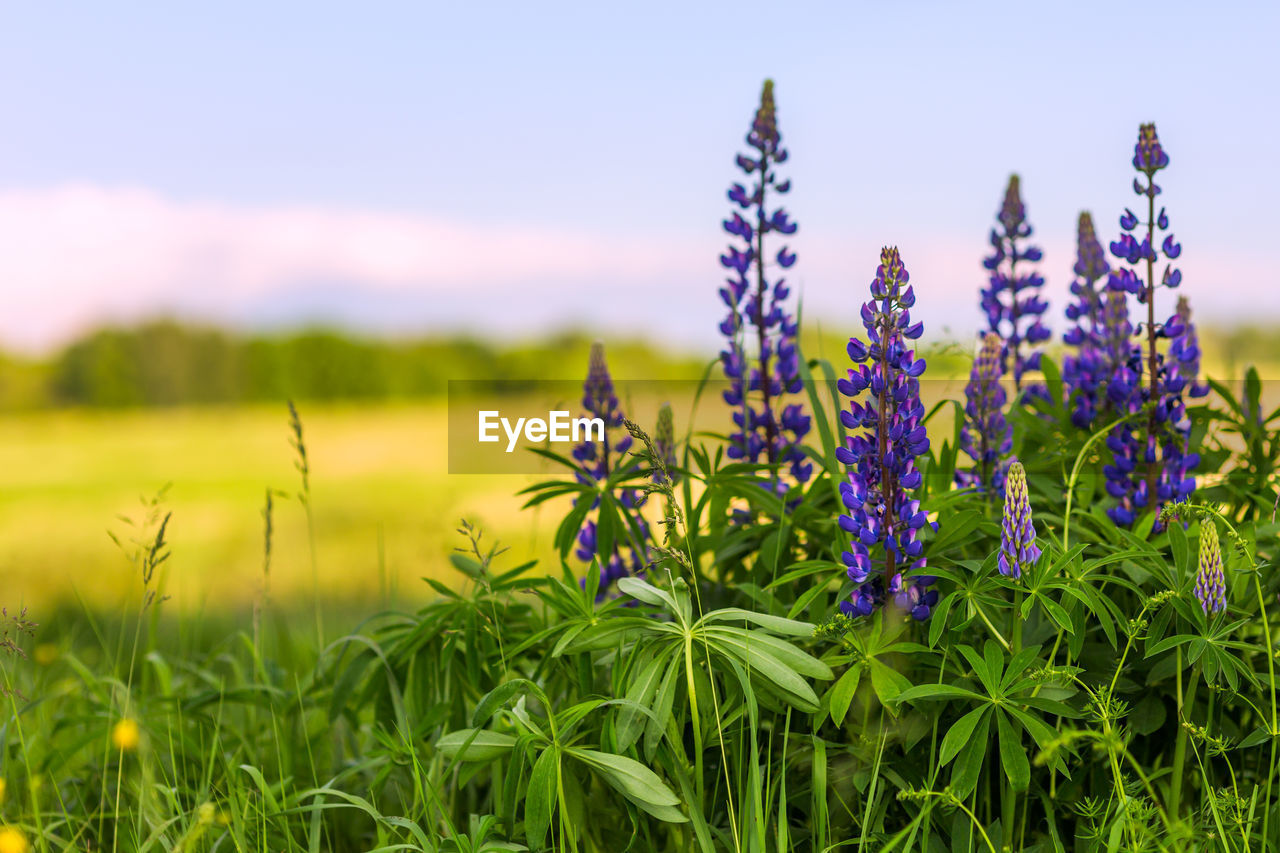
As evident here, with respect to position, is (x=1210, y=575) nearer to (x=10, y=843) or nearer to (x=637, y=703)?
(x=637, y=703)

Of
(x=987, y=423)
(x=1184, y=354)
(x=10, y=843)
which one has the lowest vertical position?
(x=10, y=843)

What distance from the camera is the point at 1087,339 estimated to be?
10.6 feet

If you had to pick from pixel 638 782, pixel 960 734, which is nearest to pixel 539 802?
pixel 638 782

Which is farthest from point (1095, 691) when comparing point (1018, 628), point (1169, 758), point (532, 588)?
point (532, 588)

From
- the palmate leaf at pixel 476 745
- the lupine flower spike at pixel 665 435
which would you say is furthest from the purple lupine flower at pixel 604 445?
the palmate leaf at pixel 476 745

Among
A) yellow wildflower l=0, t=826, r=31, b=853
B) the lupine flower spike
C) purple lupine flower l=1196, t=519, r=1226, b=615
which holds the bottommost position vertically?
yellow wildflower l=0, t=826, r=31, b=853

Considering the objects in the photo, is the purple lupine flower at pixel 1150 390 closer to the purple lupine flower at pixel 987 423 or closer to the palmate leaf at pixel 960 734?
the purple lupine flower at pixel 987 423

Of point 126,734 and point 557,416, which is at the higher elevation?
point 557,416

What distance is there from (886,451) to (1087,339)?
145 centimetres

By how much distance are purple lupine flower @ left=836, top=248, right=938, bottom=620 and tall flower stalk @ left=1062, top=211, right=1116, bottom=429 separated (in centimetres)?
105

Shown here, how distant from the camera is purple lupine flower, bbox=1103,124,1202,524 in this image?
2711mm

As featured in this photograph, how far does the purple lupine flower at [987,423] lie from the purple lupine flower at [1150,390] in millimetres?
297

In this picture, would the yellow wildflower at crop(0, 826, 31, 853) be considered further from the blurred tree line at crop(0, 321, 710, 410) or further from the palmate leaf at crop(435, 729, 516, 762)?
the blurred tree line at crop(0, 321, 710, 410)

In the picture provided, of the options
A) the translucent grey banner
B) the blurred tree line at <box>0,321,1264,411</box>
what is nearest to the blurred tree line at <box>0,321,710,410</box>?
the blurred tree line at <box>0,321,1264,411</box>
